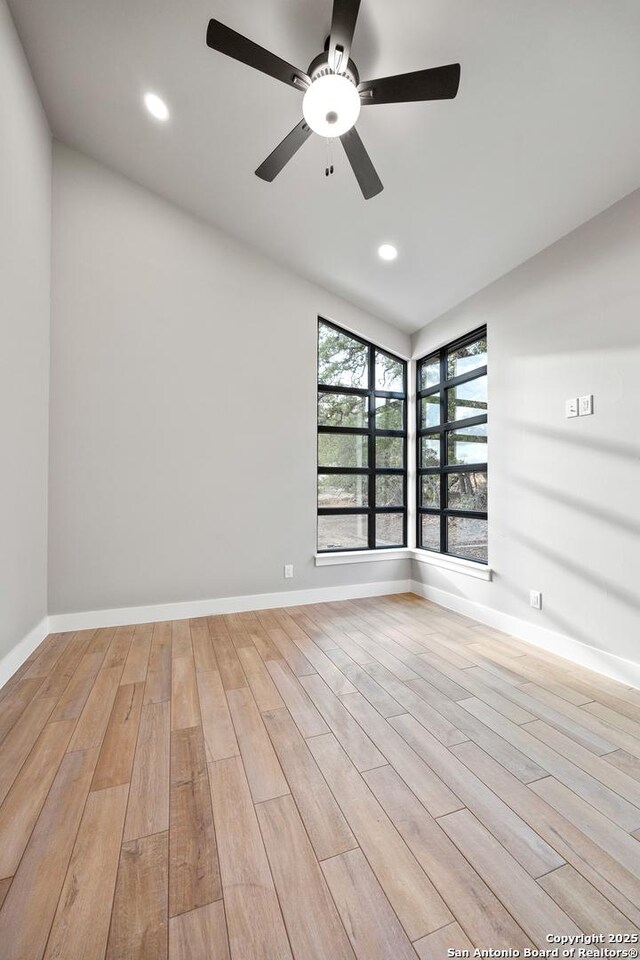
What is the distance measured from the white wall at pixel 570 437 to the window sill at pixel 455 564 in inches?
3.5

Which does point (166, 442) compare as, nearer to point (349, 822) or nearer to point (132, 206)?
point (132, 206)

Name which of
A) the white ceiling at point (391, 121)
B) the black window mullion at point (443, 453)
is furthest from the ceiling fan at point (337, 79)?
the black window mullion at point (443, 453)

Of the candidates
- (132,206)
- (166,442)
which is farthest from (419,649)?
(132,206)

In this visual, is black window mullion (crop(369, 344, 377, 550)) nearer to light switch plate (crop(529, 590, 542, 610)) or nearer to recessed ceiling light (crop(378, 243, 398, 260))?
recessed ceiling light (crop(378, 243, 398, 260))

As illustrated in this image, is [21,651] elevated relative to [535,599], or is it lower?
lower

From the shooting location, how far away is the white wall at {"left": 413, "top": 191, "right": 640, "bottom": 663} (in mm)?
2377

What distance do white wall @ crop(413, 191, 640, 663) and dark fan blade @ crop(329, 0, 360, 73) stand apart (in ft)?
5.79

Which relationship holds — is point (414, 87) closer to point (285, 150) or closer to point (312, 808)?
point (285, 150)

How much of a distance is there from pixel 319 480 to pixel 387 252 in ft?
6.69

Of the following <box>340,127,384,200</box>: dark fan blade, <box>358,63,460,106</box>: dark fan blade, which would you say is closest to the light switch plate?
<box>340,127,384,200</box>: dark fan blade

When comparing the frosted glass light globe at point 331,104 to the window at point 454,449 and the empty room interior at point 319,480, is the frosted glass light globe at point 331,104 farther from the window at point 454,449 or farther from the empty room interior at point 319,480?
the window at point 454,449

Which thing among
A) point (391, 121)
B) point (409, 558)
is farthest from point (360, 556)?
point (391, 121)

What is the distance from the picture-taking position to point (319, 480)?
4023 mm

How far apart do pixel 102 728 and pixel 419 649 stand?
6.25 feet
